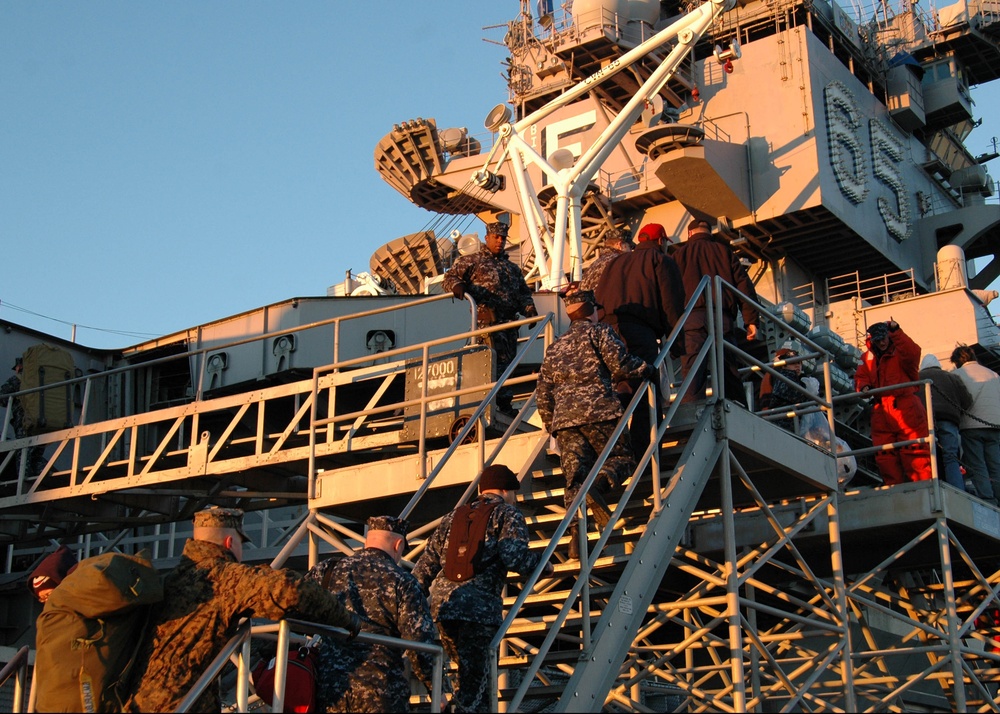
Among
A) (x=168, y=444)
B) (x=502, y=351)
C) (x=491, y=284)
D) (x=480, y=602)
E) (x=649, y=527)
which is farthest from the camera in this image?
(x=168, y=444)

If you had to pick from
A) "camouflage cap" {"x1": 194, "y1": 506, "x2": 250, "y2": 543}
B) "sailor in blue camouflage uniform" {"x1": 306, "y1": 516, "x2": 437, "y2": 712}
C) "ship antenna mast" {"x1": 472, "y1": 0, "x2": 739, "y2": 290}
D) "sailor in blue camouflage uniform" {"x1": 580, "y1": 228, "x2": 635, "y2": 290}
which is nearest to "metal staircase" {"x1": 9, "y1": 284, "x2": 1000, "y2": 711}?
"sailor in blue camouflage uniform" {"x1": 580, "y1": 228, "x2": 635, "y2": 290}

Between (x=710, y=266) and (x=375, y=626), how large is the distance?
17.3 ft

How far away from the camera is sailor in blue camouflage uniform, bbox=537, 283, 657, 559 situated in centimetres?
827

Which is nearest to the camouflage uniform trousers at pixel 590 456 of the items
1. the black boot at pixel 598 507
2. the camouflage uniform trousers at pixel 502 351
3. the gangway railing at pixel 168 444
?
the black boot at pixel 598 507

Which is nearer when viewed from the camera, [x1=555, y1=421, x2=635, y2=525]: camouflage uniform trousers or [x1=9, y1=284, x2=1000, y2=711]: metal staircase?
[x1=555, y1=421, x2=635, y2=525]: camouflage uniform trousers

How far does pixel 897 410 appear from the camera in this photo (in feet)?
40.5

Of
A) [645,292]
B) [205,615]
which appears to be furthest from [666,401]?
[205,615]

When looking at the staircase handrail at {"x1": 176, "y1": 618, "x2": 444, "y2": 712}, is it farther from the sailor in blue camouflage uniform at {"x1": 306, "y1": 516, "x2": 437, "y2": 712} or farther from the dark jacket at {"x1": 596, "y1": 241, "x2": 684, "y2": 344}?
the dark jacket at {"x1": 596, "y1": 241, "x2": 684, "y2": 344}

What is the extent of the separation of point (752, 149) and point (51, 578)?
19.9 metres

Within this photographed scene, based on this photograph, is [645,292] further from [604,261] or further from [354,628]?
[354,628]

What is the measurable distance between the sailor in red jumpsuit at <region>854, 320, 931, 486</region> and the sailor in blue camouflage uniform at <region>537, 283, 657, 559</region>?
15.0 ft

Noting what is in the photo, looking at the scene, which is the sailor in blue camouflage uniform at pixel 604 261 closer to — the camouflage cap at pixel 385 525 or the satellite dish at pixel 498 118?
the camouflage cap at pixel 385 525

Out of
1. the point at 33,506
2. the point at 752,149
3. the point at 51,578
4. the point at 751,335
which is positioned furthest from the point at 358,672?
the point at 752,149

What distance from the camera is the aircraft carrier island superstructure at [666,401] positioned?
9.41 metres
